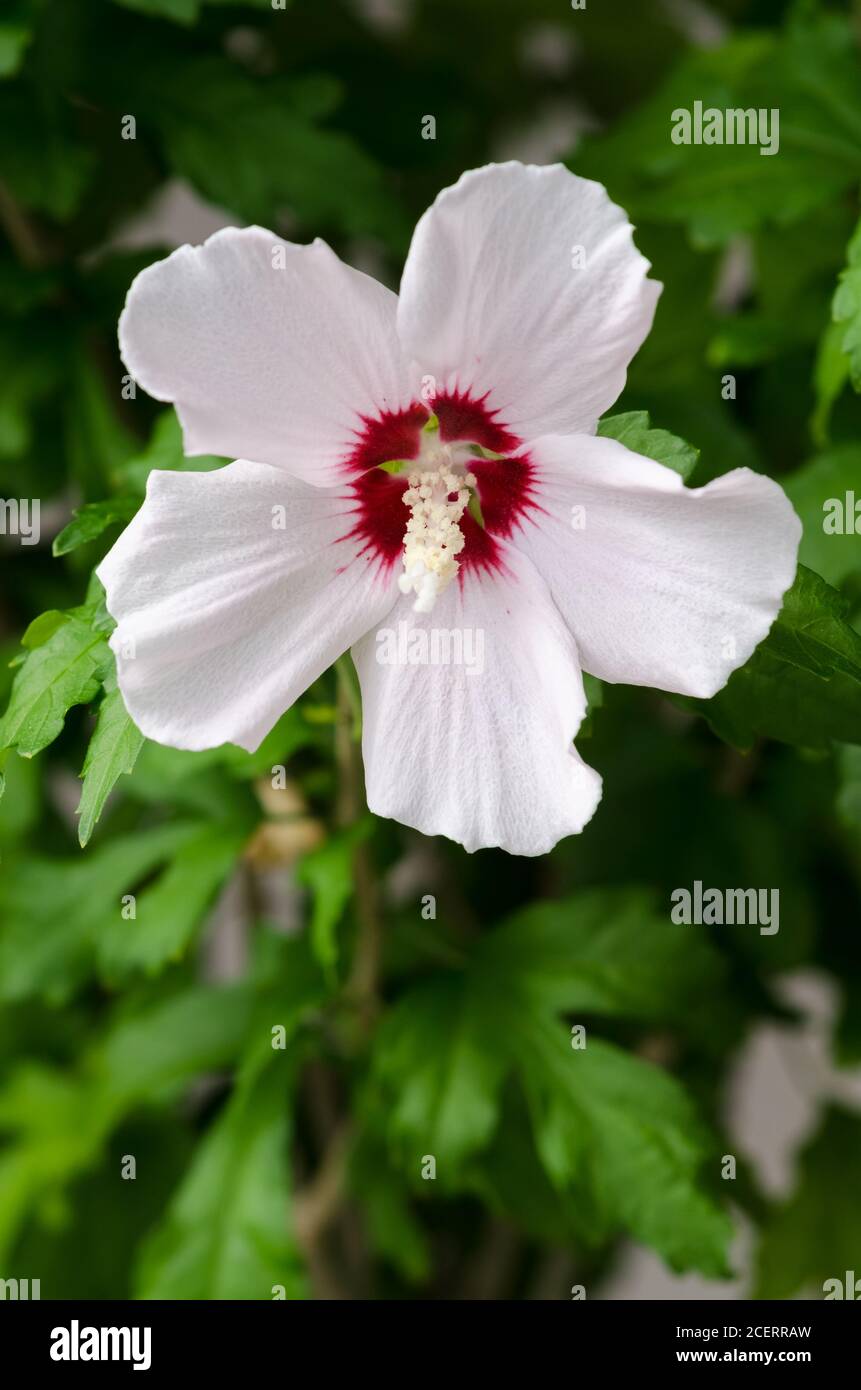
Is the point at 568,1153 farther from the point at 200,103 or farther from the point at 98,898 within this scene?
the point at 200,103

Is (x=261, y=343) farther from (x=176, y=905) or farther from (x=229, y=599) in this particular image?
(x=176, y=905)

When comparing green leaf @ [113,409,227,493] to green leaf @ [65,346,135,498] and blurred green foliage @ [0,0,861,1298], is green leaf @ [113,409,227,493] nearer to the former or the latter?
blurred green foliage @ [0,0,861,1298]

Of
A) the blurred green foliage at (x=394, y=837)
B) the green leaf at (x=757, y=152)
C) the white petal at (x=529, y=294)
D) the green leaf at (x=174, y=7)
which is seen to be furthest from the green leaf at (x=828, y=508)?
the green leaf at (x=174, y=7)

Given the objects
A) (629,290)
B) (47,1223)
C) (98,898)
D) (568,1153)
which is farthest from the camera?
(47,1223)

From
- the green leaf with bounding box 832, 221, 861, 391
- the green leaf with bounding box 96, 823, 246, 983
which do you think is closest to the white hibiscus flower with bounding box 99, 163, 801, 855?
the green leaf with bounding box 832, 221, 861, 391

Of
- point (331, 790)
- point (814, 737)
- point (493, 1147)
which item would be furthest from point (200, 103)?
point (493, 1147)

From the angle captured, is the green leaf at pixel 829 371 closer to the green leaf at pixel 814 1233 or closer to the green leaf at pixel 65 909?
the green leaf at pixel 65 909

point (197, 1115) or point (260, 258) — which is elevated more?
point (260, 258)
